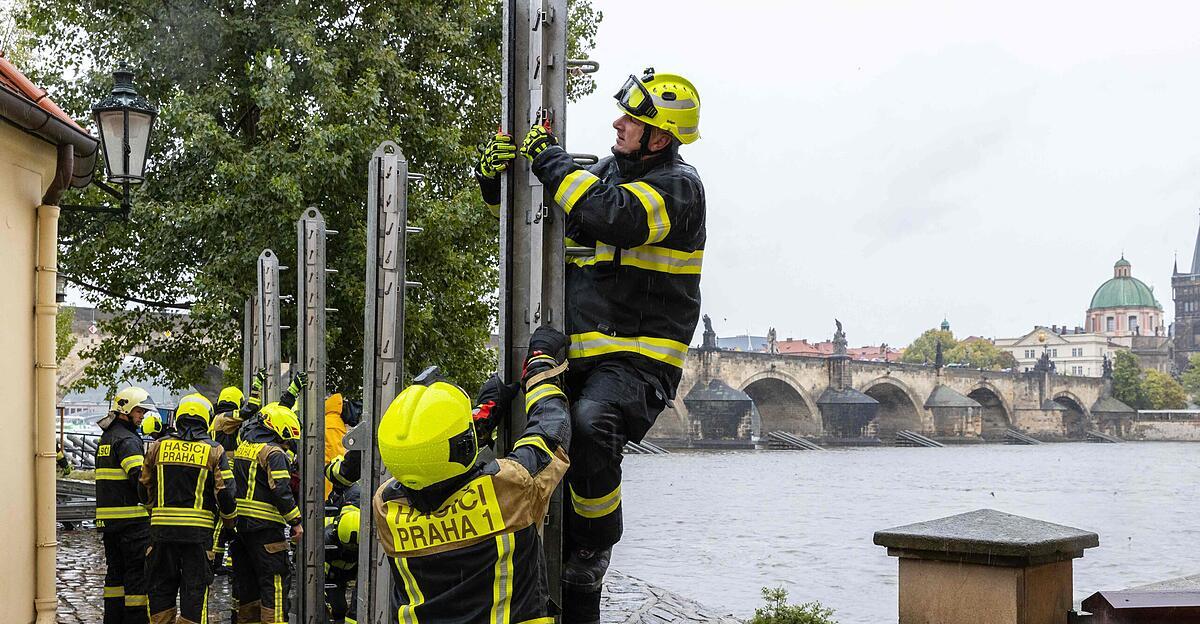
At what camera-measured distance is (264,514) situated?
9.40 m

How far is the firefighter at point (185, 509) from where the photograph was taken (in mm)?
8562

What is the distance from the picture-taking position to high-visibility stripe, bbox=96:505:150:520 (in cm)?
975

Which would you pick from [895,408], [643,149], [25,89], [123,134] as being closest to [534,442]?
[643,149]

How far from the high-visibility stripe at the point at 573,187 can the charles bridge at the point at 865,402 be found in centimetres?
7259

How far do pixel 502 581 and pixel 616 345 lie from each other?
934 mm

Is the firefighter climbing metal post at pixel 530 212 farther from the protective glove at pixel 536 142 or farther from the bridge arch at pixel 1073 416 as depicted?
the bridge arch at pixel 1073 416

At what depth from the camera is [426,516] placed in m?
3.85

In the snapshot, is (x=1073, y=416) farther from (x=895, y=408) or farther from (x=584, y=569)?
(x=584, y=569)

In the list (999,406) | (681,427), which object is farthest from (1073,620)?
(999,406)

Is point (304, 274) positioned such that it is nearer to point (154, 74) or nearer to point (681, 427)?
point (154, 74)

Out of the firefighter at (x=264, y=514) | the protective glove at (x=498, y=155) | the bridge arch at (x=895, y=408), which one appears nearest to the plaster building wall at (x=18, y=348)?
the firefighter at (x=264, y=514)

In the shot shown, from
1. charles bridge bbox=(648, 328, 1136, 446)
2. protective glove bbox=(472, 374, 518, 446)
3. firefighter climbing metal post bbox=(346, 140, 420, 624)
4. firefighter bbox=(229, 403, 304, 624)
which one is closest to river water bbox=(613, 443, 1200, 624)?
charles bridge bbox=(648, 328, 1136, 446)

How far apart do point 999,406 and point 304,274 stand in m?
108

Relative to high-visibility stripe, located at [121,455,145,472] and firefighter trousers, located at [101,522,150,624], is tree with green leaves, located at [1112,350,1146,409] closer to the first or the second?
firefighter trousers, located at [101,522,150,624]
